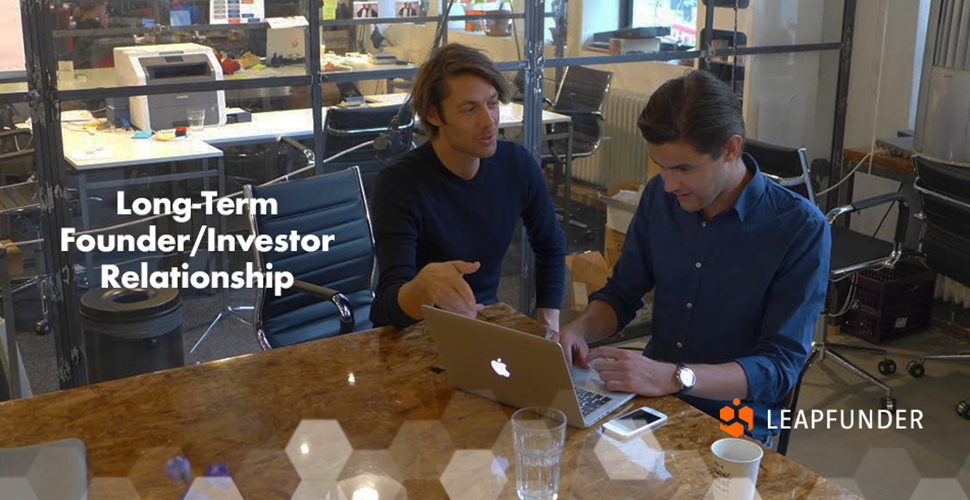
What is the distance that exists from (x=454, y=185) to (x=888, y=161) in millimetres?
2550

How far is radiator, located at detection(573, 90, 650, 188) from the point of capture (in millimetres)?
4172

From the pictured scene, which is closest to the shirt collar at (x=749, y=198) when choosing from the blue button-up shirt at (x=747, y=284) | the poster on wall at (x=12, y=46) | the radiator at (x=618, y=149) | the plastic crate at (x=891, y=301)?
the blue button-up shirt at (x=747, y=284)

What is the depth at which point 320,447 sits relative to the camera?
1688mm

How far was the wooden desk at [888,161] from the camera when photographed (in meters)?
4.25

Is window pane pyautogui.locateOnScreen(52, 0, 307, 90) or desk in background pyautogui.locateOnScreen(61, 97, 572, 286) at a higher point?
window pane pyautogui.locateOnScreen(52, 0, 307, 90)

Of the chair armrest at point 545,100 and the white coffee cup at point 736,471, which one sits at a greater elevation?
the chair armrest at point 545,100

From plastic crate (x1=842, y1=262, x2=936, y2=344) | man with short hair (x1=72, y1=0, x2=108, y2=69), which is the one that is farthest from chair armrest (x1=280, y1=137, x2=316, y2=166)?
plastic crate (x1=842, y1=262, x2=936, y2=344)

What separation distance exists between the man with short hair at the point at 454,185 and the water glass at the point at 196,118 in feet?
3.68

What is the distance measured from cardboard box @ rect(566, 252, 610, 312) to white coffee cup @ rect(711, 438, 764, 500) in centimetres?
271

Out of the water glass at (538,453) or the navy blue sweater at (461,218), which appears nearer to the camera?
the water glass at (538,453)

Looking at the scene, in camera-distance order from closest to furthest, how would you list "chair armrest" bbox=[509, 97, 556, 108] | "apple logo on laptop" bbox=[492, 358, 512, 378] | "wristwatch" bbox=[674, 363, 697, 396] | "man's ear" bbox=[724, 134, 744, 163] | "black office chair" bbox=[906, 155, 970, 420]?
"apple logo on laptop" bbox=[492, 358, 512, 378] → "wristwatch" bbox=[674, 363, 697, 396] → "man's ear" bbox=[724, 134, 744, 163] → "black office chair" bbox=[906, 155, 970, 420] → "chair armrest" bbox=[509, 97, 556, 108]

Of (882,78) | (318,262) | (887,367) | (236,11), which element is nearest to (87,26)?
(236,11)

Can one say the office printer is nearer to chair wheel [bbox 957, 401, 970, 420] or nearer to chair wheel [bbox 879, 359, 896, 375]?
chair wheel [bbox 879, 359, 896, 375]

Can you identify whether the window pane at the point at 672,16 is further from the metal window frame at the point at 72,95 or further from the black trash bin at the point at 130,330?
the black trash bin at the point at 130,330
